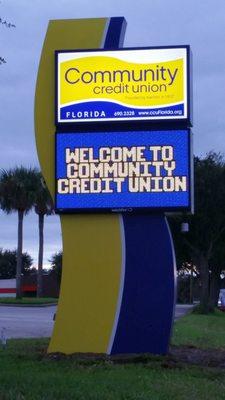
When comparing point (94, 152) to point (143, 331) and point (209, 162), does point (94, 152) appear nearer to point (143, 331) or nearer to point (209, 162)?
point (143, 331)

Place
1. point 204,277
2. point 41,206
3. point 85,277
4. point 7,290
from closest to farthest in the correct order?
point 85,277, point 204,277, point 41,206, point 7,290

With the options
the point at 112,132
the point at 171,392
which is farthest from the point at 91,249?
the point at 171,392

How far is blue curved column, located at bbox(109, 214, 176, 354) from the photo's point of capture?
1655 centimetres

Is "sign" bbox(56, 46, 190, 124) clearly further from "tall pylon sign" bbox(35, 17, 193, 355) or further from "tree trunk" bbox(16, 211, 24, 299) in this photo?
"tree trunk" bbox(16, 211, 24, 299)

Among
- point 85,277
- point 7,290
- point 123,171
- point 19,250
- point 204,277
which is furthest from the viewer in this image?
point 7,290

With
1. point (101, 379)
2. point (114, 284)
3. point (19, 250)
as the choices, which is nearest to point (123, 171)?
point (114, 284)

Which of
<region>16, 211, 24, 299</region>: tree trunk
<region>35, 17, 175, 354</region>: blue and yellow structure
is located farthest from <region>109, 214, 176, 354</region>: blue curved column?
<region>16, 211, 24, 299</region>: tree trunk

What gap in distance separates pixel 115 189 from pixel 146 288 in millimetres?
2077

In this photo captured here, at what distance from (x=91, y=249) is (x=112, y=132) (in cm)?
236

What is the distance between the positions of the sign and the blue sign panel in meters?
0.45

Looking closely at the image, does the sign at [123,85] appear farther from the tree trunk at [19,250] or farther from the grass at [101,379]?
the tree trunk at [19,250]

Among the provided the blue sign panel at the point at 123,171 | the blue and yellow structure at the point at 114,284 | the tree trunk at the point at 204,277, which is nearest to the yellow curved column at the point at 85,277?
the blue and yellow structure at the point at 114,284

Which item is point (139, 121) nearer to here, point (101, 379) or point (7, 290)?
point (101, 379)

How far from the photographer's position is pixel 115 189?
16188 millimetres
